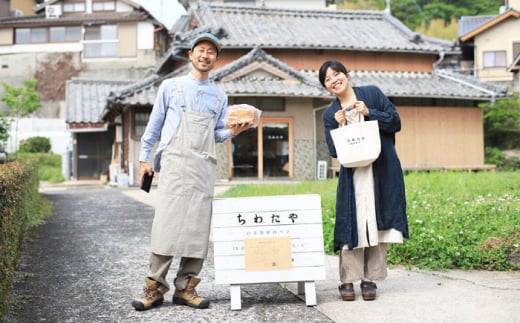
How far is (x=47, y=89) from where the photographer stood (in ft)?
116

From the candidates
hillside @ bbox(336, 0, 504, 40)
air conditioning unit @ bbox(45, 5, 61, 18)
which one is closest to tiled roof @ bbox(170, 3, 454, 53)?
hillside @ bbox(336, 0, 504, 40)

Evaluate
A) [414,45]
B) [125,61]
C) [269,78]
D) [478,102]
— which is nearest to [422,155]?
[478,102]

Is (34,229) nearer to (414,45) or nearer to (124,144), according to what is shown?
(124,144)

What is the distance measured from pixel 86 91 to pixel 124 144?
5.17 meters

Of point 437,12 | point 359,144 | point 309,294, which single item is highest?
point 437,12

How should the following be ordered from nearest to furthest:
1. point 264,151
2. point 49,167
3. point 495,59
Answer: point 264,151 → point 49,167 → point 495,59

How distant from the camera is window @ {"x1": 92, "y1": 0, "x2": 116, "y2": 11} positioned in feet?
116

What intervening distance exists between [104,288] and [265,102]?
1337cm

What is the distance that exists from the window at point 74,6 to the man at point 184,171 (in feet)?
113

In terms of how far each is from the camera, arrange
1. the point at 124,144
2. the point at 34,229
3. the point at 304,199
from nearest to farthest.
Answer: the point at 304,199, the point at 34,229, the point at 124,144

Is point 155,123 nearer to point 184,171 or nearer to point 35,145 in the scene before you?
point 184,171

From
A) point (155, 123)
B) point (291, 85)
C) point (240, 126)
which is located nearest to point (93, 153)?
point (291, 85)

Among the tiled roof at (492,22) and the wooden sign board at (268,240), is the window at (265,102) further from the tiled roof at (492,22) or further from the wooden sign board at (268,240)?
the tiled roof at (492,22)

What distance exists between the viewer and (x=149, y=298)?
3818 millimetres
